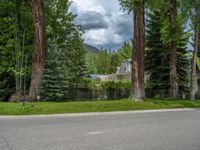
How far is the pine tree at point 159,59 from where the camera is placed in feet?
116

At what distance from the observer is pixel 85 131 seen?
35.3ft

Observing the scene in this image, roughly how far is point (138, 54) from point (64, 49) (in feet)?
33.9

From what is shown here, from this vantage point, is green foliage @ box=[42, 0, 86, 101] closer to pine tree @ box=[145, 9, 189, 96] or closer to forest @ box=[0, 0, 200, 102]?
forest @ box=[0, 0, 200, 102]

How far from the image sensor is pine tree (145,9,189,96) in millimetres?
35219

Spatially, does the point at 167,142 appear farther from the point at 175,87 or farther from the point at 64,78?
the point at 175,87

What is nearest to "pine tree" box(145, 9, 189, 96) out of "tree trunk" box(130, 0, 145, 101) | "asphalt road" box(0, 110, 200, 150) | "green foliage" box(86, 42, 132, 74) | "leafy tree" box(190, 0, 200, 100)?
"leafy tree" box(190, 0, 200, 100)

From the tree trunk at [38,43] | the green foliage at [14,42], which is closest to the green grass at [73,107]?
the tree trunk at [38,43]

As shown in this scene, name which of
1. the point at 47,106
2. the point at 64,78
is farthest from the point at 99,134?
the point at 64,78

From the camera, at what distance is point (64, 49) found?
32.1 metres

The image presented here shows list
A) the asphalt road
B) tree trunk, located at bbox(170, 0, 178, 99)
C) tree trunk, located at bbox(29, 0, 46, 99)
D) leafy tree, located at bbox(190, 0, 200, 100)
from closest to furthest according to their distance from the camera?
1. the asphalt road
2. tree trunk, located at bbox(29, 0, 46, 99)
3. leafy tree, located at bbox(190, 0, 200, 100)
4. tree trunk, located at bbox(170, 0, 178, 99)

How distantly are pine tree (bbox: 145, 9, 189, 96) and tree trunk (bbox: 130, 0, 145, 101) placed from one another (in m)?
11.5

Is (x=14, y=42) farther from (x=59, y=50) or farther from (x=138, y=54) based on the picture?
(x=138, y=54)

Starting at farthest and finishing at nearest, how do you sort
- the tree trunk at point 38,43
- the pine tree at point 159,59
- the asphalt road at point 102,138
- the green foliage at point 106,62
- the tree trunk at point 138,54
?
the green foliage at point 106,62 → the pine tree at point 159,59 → the tree trunk at point 138,54 → the tree trunk at point 38,43 → the asphalt road at point 102,138

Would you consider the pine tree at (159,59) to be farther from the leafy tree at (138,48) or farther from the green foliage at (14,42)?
the green foliage at (14,42)
